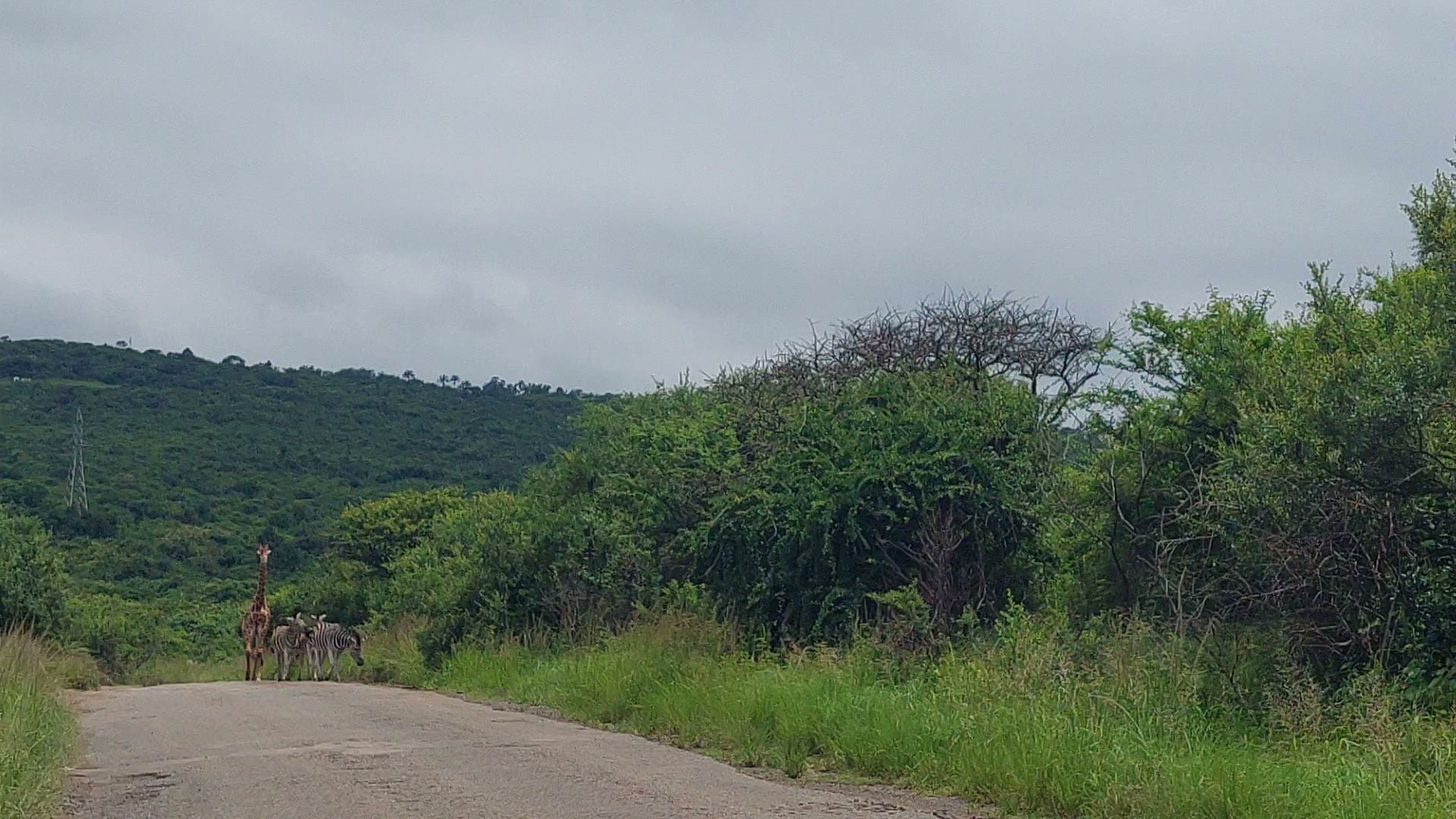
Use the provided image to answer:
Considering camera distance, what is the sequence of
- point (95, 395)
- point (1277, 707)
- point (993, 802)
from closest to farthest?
point (993, 802) < point (1277, 707) < point (95, 395)

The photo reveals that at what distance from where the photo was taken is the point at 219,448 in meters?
65.9

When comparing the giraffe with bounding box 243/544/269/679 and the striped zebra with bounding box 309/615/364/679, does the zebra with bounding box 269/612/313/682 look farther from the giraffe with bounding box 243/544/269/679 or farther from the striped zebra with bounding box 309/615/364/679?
the giraffe with bounding box 243/544/269/679

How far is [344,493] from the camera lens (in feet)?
203

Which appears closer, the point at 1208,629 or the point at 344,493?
the point at 1208,629

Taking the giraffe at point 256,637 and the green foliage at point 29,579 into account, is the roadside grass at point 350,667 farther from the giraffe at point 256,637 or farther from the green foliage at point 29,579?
the green foliage at point 29,579

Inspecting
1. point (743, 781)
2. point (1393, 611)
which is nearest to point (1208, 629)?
point (1393, 611)

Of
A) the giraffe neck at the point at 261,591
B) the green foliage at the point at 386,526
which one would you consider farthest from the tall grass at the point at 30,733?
the green foliage at the point at 386,526

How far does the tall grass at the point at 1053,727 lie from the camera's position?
888 cm

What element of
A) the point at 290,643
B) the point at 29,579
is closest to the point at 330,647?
the point at 290,643

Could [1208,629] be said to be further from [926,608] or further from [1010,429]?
[1010,429]

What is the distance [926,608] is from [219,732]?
25.3ft

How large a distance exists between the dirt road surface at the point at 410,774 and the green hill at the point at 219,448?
3359cm

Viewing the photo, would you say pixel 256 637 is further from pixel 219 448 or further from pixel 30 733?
pixel 219 448

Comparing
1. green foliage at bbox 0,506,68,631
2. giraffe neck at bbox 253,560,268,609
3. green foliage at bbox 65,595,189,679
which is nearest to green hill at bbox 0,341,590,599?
green foliage at bbox 65,595,189,679
